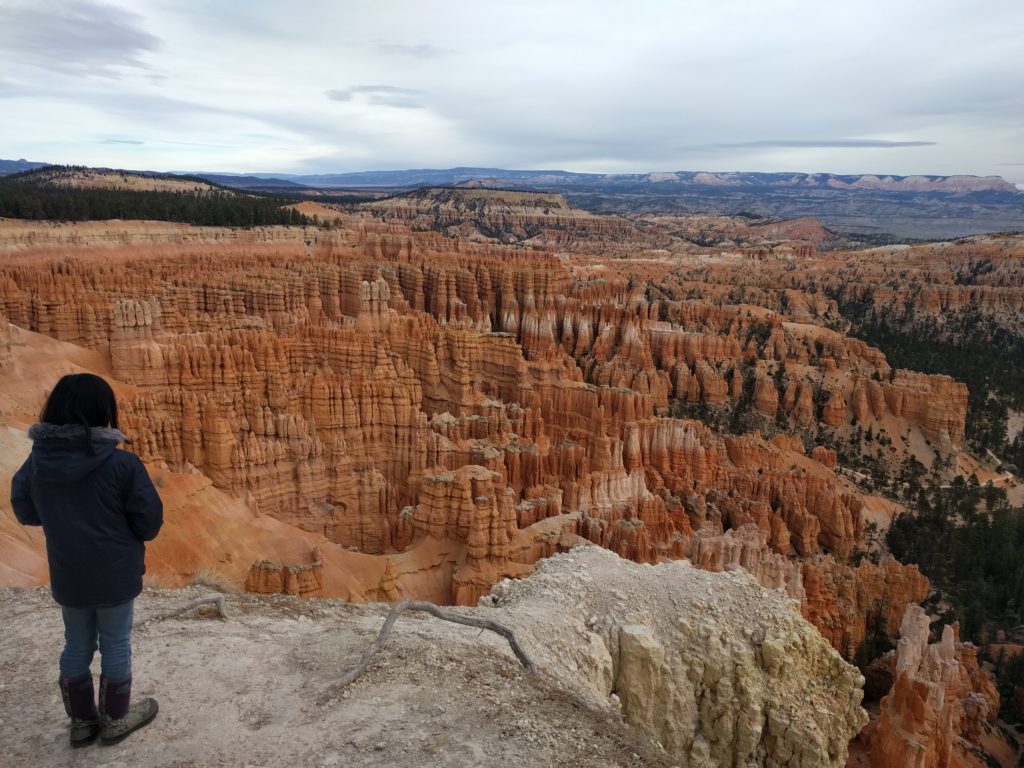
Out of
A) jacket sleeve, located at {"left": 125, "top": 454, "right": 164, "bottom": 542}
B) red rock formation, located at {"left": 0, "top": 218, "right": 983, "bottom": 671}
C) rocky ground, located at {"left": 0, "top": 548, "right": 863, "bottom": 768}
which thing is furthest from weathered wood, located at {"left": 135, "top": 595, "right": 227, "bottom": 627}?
red rock formation, located at {"left": 0, "top": 218, "right": 983, "bottom": 671}

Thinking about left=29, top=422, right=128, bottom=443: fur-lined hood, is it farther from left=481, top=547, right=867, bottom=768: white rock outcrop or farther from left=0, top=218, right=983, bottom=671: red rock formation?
left=0, top=218, right=983, bottom=671: red rock formation

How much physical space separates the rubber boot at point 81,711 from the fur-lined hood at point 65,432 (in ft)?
5.06

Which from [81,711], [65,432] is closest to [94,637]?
[81,711]

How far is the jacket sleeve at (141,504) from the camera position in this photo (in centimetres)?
403

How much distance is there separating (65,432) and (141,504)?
0.58m

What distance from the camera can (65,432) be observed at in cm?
386

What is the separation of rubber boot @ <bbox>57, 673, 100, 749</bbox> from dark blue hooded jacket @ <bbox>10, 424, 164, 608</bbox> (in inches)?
22.6

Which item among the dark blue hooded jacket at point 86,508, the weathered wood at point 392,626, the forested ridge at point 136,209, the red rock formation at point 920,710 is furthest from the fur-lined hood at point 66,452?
the forested ridge at point 136,209

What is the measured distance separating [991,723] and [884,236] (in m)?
158

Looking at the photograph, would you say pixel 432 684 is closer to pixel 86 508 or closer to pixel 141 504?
pixel 141 504

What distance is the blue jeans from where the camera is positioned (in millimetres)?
4207

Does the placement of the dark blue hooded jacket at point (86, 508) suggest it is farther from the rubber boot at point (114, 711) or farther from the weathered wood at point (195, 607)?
the weathered wood at point (195, 607)

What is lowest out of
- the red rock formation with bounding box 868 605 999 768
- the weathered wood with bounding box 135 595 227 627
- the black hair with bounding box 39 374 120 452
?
the red rock formation with bounding box 868 605 999 768

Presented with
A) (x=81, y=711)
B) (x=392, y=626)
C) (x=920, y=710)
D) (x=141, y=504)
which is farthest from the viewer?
(x=920, y=710)
